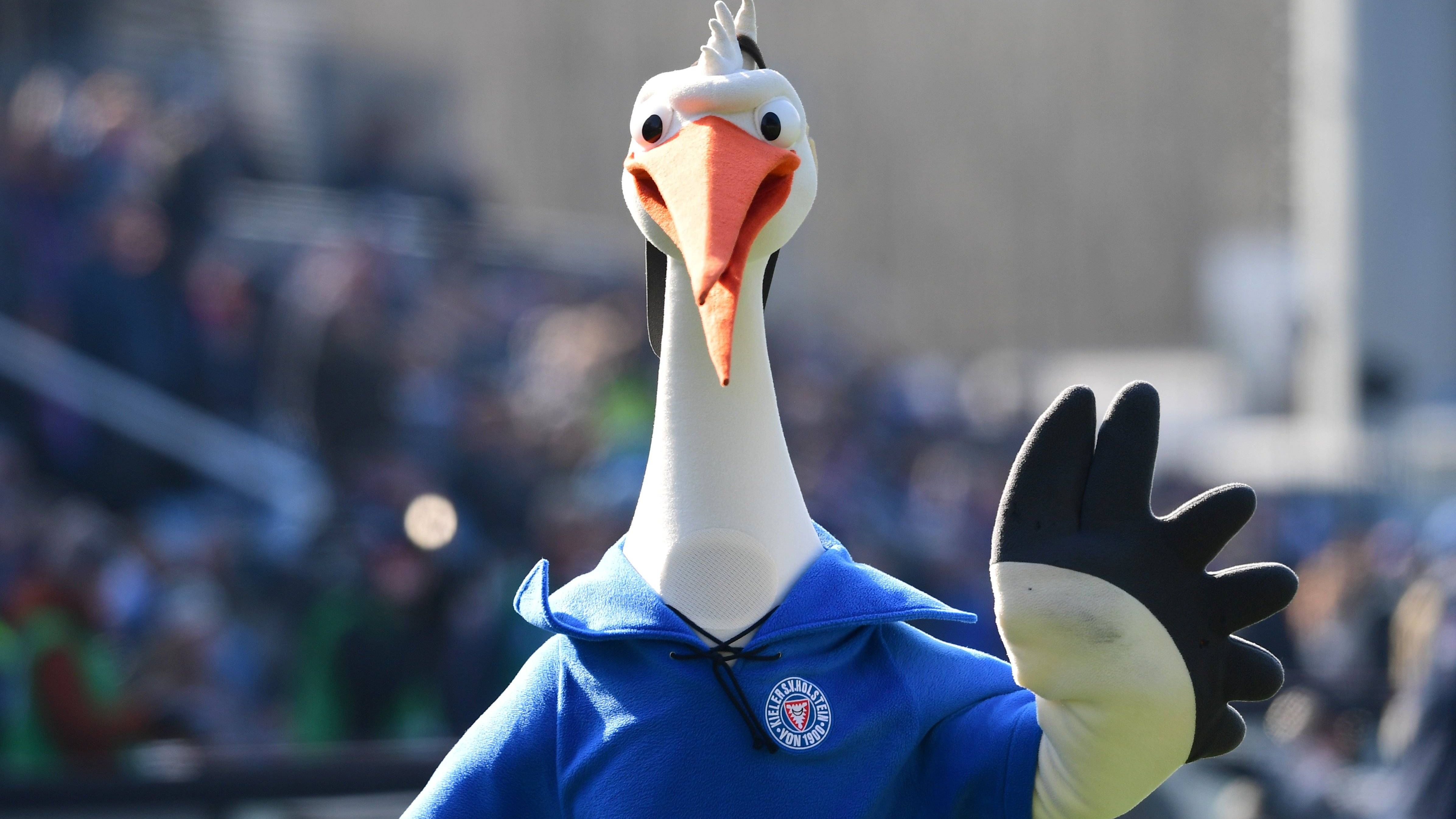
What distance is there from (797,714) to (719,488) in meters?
0.24

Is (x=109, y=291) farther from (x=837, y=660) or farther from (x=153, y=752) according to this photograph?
(x=837, y=660)

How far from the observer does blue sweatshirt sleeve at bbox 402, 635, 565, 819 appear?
1.53 metres

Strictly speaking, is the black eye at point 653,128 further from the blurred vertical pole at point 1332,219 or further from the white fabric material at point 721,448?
the blurred vertical pole at point 1332,219

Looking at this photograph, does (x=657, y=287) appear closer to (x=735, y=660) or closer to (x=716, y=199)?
(x=716, y=199)

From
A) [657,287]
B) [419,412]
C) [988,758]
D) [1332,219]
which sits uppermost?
[657,287]

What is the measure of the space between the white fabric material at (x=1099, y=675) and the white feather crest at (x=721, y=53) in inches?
23.1

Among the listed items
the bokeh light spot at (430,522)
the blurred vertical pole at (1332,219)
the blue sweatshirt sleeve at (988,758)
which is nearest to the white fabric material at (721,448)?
the blue sweatshirt sleeve at (988,758)

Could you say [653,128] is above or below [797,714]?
above

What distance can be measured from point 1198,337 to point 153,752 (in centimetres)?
1887

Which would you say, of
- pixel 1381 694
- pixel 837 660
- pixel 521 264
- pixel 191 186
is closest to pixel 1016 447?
pixel 521 264

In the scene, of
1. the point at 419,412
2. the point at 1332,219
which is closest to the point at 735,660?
the point at 419,412

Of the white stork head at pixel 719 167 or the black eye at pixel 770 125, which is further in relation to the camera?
the black eye at pixel 770 125

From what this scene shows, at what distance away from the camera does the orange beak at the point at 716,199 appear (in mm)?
→ 1405

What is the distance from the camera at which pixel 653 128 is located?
1582 mm
